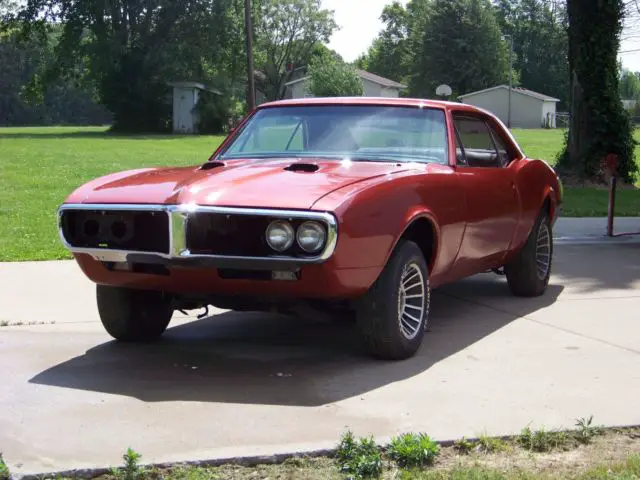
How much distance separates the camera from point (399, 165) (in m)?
5.96

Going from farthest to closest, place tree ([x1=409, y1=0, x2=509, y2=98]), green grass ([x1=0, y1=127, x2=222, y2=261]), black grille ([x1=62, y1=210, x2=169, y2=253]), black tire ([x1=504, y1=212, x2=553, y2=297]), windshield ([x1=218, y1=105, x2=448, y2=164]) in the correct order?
tree ([x1=409, y1=0, x2=509, y2=98]) → green grass ([x1=0, y1=127, x2=222, y2=261]) → black tire ([x1=504, y1=212, x2=553, y2=297]) → windshield ([x1=218, y1=105, x2=448, y2=164]) → black grille ([x1=62, y1=210, x2=169, y2=253])

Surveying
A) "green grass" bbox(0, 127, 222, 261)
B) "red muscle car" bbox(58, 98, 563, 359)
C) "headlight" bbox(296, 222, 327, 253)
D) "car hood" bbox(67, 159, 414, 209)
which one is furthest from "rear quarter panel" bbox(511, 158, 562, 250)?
"green grass" bbox(0, 127, 222, 261)

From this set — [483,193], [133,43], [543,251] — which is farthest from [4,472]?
[133,43]

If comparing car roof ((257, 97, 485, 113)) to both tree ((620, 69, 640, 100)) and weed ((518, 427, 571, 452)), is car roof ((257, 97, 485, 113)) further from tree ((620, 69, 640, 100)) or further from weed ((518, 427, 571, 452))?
tree ((620, 69, 640, 100))

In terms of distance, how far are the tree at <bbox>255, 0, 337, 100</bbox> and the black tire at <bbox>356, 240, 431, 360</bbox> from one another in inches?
2935

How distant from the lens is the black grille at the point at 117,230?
5.14 meters

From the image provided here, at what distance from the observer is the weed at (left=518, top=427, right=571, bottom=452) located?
4.11 meters

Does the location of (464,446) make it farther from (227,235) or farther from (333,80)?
(333,80)

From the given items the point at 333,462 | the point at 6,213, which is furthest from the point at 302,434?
the point at 6,213

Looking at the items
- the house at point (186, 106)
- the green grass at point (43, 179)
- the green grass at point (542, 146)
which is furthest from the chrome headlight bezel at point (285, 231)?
the house at point (186, 106)

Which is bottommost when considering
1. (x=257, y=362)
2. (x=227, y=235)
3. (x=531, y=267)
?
(x=257, y=362)

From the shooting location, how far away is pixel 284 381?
517 cm

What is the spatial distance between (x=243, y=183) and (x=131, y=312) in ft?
4.40

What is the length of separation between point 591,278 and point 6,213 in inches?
368
